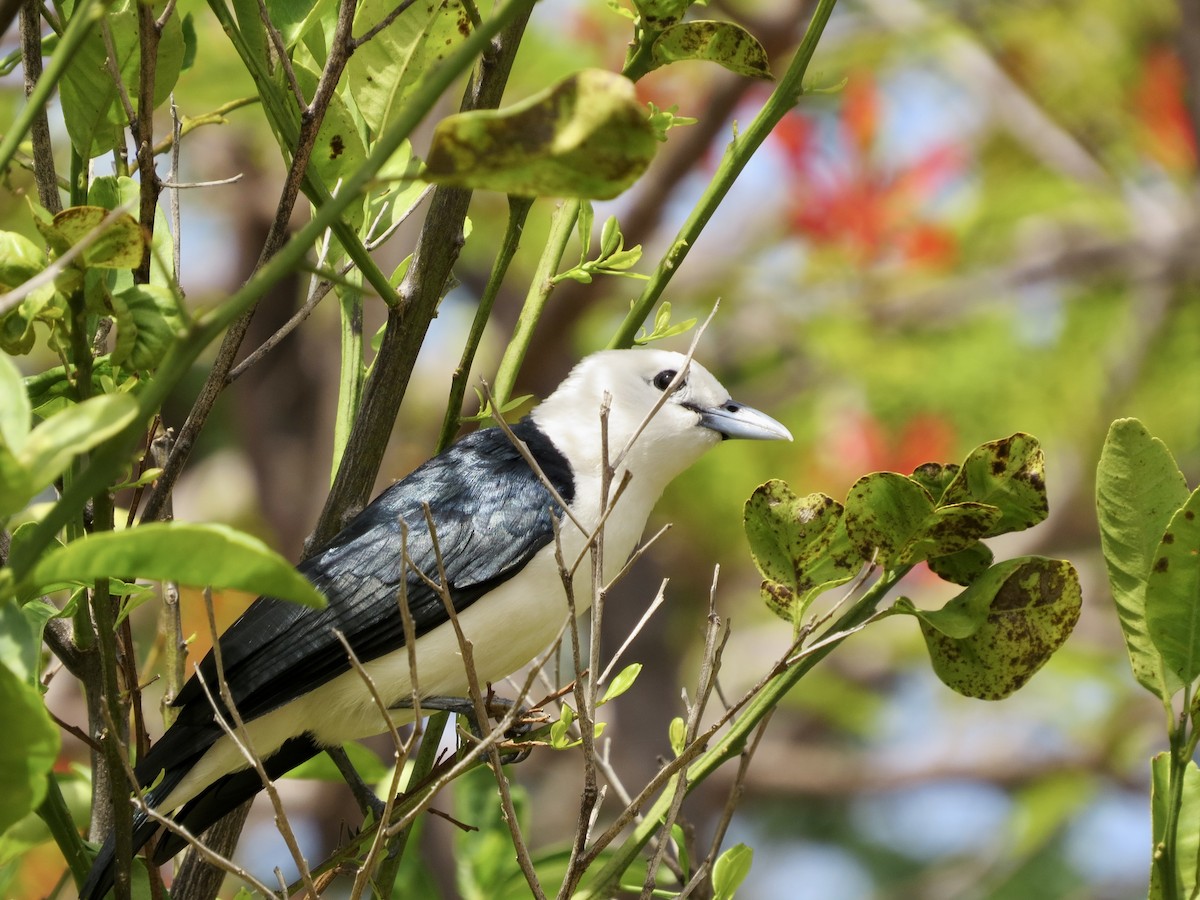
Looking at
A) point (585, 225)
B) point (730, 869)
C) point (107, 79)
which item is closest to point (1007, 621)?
point (730, 869)

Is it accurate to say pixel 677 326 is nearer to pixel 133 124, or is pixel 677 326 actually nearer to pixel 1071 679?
pixel 133 124

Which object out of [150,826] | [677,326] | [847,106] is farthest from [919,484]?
[847,106]

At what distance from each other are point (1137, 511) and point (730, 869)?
1.62 feet

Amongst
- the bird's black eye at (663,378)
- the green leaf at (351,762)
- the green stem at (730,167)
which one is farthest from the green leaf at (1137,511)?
the bird's black eye at (663,378)

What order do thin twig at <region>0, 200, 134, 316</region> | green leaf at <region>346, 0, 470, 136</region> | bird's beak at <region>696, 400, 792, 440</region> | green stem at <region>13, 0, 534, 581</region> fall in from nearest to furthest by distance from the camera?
green stem at <region>13, 0, 534, 581</region>
thin twig at <region>0, 200, 134, 316</region>
green leaf at <region>346, 0, 470, 136</region>
bird's beak at <region>696, 400, 792, 440</region>

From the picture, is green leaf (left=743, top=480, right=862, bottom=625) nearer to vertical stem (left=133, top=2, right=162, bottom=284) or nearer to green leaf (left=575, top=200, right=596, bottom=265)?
green leaf (left=575, top=200, right=596, bottom=265)

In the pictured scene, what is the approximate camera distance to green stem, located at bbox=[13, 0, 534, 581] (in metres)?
0.75

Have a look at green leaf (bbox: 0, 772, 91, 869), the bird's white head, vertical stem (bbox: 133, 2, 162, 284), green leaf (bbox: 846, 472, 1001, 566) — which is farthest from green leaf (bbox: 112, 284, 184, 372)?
the bird's white head

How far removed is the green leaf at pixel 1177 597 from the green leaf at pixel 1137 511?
2cm

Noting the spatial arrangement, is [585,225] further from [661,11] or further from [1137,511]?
[1137,511]

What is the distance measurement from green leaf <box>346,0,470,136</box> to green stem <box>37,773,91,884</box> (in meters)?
0.74

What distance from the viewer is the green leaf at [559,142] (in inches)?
31.0

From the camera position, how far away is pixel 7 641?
87cm

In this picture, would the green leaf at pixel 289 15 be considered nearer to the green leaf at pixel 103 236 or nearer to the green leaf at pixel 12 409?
the green leaf at pixel 103 236
